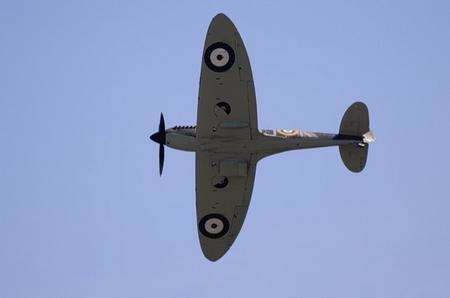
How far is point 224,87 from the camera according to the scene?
98.9ft

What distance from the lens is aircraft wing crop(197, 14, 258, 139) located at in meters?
30.0

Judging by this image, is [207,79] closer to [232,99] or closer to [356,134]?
[232,99]

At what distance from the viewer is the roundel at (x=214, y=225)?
32312 millimetres

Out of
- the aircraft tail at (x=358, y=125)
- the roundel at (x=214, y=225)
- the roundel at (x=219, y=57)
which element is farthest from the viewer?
the roundel at (x=214, y=225)

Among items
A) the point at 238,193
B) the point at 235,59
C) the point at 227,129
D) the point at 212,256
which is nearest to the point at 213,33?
the point at 235,59

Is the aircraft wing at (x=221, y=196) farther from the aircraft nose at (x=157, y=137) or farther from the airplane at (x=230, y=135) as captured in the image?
the aircraft nose at (x=157, y=137)

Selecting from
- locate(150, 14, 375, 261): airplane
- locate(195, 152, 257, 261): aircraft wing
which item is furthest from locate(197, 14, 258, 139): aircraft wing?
locate(195, 152, 257, 261): aircraft wing

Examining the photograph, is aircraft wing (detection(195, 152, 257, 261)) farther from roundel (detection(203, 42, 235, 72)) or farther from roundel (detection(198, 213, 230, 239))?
roundel (detection(203, 42, 235, 72))

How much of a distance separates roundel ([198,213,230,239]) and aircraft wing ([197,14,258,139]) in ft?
10.8

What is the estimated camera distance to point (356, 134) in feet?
103

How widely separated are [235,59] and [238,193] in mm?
4611

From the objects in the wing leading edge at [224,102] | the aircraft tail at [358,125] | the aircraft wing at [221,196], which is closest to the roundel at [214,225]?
the aircraft wing at [221,196]

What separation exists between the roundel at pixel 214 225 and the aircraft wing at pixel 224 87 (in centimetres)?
330

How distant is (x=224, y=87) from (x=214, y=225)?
16.5ft
